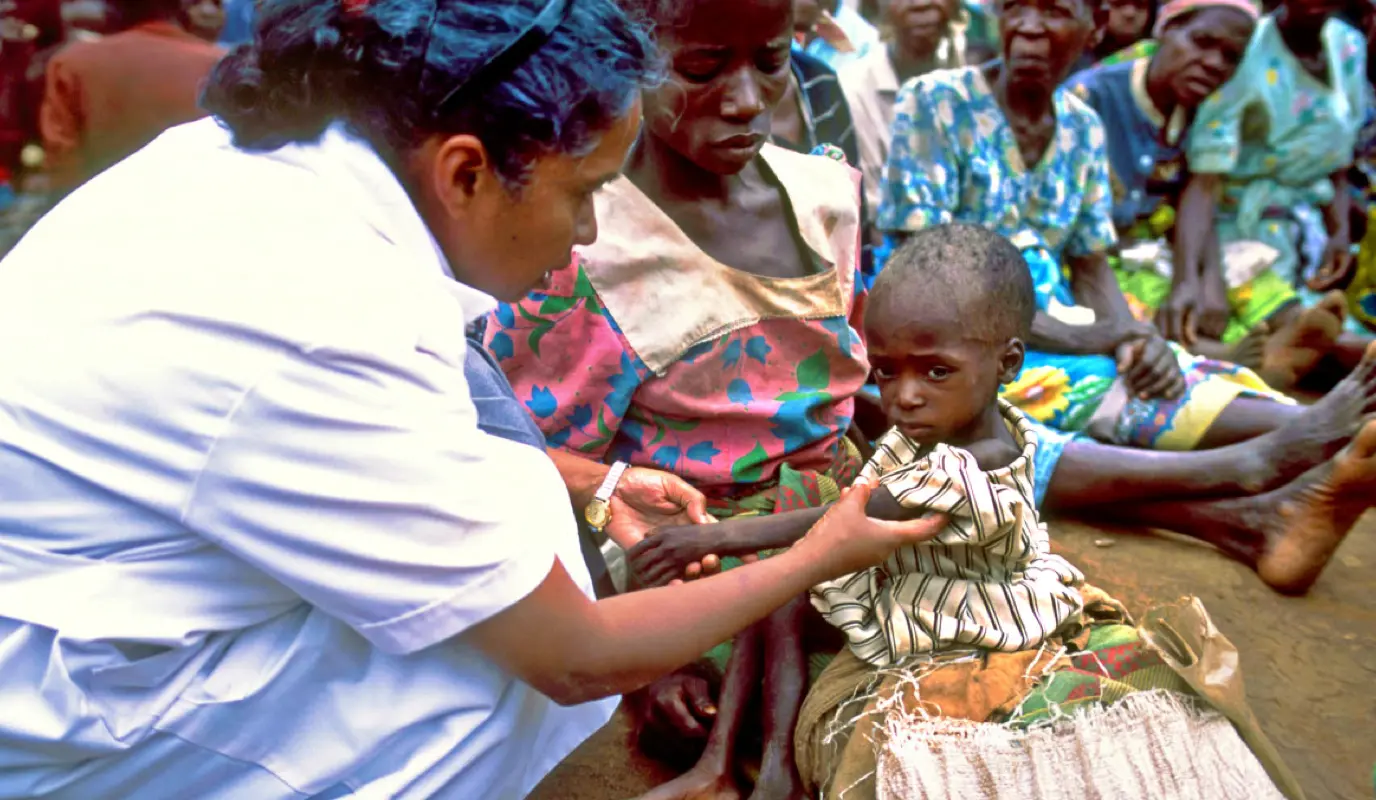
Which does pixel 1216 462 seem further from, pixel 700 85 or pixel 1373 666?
pixel 700 85

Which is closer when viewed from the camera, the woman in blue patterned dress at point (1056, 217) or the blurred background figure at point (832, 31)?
the woman in blue patterned dress at point (1056, 217)

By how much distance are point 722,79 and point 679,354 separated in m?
0.52

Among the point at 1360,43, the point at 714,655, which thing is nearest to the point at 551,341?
the point at 714,655

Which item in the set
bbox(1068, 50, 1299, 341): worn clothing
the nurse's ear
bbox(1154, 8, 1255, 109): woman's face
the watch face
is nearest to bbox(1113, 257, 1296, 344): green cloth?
bbox(1068, 50, 1299, 341): worn clothing

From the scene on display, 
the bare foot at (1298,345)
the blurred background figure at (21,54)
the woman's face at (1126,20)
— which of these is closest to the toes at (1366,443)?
the bare foot at (1298,345)

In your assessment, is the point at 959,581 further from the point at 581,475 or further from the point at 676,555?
the point at 581,475

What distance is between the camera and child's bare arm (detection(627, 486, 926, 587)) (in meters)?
1.97

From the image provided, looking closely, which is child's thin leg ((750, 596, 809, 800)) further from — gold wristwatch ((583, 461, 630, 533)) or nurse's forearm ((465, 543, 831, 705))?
nurse's forearm ((465, 543, 831, 705))

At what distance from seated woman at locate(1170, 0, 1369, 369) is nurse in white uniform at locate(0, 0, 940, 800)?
3663 mm

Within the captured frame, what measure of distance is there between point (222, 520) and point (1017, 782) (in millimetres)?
1216

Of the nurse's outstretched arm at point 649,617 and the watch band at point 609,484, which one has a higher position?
the nurse's outstretched arm at point 649,617

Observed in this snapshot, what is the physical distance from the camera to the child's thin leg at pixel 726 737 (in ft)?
6.35

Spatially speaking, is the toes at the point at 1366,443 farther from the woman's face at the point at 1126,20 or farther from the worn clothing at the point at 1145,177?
the woman's face at the point at 1126,20

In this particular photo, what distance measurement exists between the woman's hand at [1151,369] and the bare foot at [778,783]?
1.85 meters
